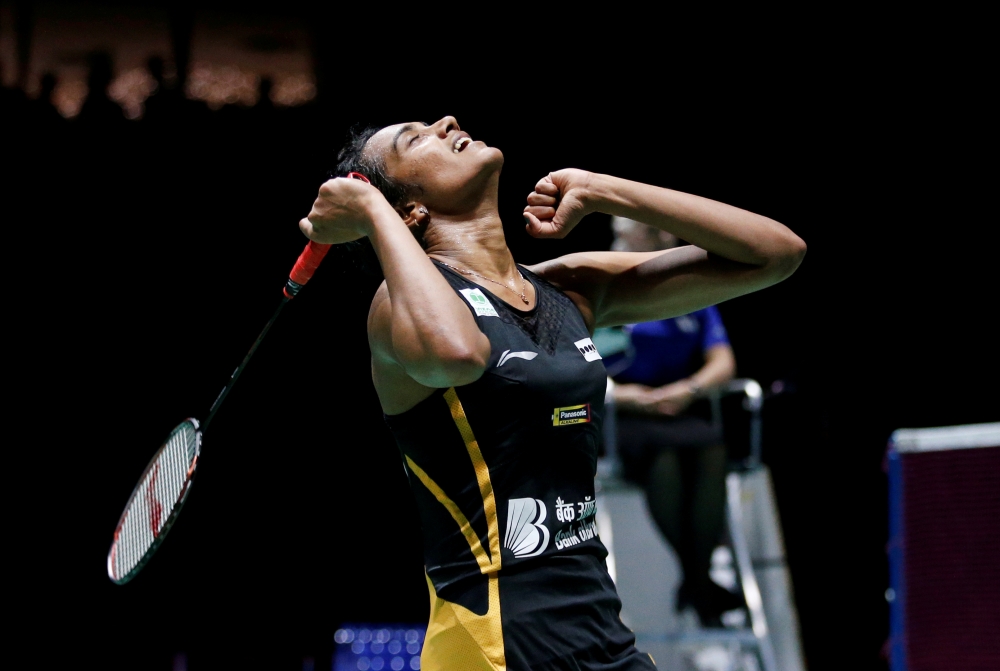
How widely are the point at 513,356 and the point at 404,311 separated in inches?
9.0

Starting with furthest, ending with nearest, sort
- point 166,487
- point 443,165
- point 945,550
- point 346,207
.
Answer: point 945,550 < point 166,487 < point 443,165 < point 346,207

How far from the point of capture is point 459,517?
69.8 inches

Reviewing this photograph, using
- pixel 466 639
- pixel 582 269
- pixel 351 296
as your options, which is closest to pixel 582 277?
pixel 582 269

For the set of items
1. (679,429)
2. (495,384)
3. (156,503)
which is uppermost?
(495,384)

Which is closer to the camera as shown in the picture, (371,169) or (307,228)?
(307,228)

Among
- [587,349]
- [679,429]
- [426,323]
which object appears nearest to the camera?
[426,323]

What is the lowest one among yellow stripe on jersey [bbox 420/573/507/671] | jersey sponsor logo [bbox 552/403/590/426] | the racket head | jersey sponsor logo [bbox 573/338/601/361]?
yellow stripe on jersey [bbox 420/573/507/671]

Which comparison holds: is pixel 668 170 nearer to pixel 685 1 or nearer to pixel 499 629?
pixel 685 1

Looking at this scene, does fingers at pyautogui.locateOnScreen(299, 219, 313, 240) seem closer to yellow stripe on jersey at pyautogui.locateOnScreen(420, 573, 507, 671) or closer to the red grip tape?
the red grip tape

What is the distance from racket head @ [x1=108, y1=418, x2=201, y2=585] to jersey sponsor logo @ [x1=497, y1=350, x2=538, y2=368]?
2.68 feet

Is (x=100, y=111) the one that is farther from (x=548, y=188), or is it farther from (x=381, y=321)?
(x=381, y=321)

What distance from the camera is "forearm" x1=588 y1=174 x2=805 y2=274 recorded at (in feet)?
6.71

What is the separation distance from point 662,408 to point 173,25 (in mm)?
4228

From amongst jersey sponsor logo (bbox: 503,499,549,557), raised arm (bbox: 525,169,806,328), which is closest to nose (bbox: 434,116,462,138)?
raised arm (bbox: 525,169,806,328)
